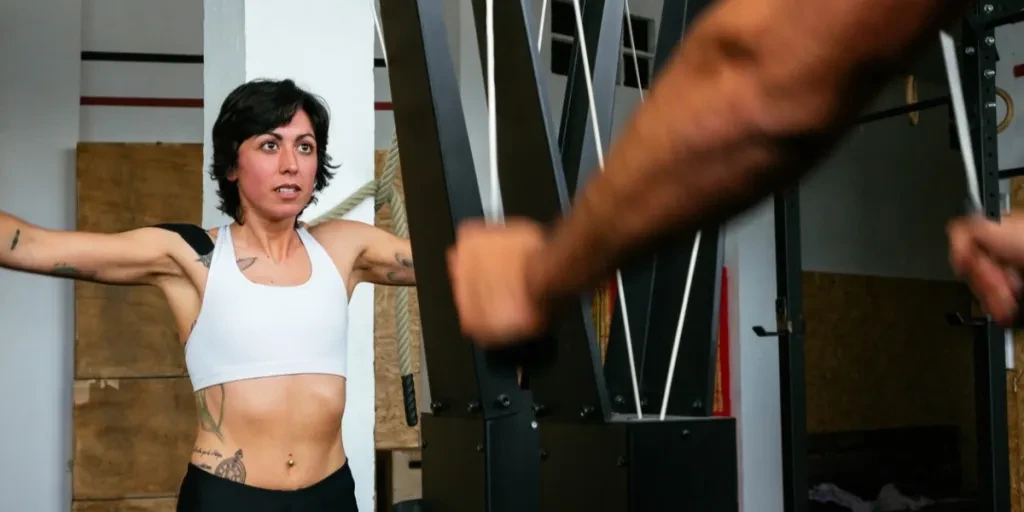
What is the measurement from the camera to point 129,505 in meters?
4.22

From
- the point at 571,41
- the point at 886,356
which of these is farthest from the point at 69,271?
the point at 886,356

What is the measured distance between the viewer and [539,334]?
0.58m

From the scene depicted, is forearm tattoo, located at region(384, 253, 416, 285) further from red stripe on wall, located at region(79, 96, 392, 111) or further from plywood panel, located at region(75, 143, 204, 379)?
red stripe on wall, located at region(79, 96, 392, 111)

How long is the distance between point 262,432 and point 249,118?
0.50 metres

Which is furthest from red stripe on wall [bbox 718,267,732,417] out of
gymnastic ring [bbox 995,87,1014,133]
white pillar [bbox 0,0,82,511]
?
white pillar [bbox 0,0,82,511]

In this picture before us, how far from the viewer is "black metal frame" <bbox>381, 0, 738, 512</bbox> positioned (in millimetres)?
1151

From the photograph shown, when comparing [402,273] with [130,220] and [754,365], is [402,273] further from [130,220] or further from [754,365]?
[754,365]

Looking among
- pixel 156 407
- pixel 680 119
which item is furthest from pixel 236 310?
pixel 156 407

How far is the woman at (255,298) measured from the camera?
167 centimetres

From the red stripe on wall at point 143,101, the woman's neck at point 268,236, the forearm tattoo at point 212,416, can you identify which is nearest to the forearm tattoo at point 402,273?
the woman's neck at point 268,236

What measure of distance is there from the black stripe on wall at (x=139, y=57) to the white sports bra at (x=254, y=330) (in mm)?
3215

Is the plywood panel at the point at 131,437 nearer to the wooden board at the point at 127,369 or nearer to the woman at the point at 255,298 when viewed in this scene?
the wooden board at the point at 127,369

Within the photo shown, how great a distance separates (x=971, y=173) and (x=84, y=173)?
3799 millimetres

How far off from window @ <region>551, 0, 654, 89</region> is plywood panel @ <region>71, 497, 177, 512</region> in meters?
2.53
